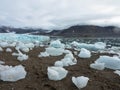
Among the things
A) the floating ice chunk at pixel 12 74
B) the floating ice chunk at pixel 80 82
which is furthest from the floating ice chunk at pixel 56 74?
the floating ice chunk at pixel 12 74

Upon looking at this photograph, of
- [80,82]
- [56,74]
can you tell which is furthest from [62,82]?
[80,82]

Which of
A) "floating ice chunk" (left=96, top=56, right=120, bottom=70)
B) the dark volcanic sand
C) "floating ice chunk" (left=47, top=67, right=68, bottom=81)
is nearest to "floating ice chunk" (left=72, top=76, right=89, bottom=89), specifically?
the dark volcanic sand

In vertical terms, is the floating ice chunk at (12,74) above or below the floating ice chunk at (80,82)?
above

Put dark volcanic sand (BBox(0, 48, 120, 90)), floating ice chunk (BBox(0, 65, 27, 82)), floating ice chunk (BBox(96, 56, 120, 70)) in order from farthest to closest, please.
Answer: floating ice chunk (BBox(96, 56, 120, 70)), floating ice chunk (BBox(0, 65, 27, 82)), dark volcanic sand (BBox(0, 48, 120, 90))

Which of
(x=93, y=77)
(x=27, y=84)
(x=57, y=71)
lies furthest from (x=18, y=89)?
(x=93, y=77)

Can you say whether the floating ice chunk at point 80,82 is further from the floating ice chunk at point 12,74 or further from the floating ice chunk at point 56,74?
the floating ice chunk at point 12,74

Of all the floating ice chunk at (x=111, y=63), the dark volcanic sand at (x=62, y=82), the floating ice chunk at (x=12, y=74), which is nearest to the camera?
the dark volcanic sand at (x=62, y=82)

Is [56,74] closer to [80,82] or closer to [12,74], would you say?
[80,82]

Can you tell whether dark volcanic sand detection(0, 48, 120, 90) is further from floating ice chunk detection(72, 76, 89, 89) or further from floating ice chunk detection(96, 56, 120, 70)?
floating ice chunk detection(96, 56, 120, 70)

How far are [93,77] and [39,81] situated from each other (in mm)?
972

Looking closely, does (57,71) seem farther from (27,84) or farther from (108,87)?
(108,87)

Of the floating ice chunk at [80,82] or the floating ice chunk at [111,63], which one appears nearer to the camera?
the floating ice chunk at [80,82]

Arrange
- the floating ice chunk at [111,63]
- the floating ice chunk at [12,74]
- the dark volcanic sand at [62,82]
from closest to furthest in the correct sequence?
the dark volcanic sand at [62,82] → the floating ice chunk at [12,74] → the floating ice chunk at [111,63]

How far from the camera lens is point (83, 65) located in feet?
18.0
